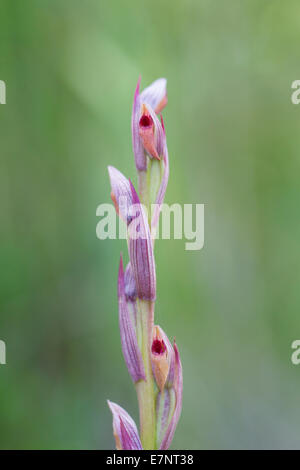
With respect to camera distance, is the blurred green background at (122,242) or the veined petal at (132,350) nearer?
the veined petal at (132,350)

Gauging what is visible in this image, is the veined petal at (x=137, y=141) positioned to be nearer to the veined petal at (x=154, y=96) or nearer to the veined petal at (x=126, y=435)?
the veined petal at (x=154, y=96)

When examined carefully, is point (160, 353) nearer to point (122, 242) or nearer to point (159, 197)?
point (159, 197)

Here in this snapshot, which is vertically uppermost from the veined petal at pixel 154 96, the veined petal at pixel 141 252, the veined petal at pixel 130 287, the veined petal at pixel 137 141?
the veined petal at pixel 154 96

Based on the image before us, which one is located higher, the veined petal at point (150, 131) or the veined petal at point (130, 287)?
the veined petal at point (150, 131)

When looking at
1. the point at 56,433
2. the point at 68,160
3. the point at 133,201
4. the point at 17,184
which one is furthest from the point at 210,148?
the point at 133,201

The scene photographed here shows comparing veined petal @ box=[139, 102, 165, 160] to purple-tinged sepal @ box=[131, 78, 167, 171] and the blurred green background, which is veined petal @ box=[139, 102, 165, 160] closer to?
purple-tinged sepal @ box=[131, 78, 167, 171]

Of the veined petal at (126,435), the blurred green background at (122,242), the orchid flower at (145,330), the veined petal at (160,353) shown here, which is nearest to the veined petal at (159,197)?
the orchid flower at (145,330)

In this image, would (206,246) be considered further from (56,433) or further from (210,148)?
(56,433)

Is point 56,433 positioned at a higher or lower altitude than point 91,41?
lower
